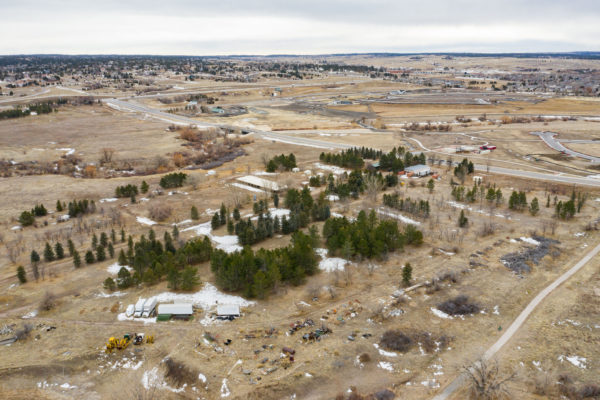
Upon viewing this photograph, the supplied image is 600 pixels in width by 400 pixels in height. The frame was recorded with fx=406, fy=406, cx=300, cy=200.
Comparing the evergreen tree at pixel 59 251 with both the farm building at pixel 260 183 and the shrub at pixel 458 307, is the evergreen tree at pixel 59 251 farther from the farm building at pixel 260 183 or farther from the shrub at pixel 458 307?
the shrub at pixel 458 307

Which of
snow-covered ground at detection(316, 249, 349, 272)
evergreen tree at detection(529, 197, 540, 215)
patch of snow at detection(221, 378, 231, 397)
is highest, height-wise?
evergreen tree at detection(529, 197, 540, 215)

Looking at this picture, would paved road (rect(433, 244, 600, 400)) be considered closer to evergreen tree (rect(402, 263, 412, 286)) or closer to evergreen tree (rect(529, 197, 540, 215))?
evergreen tree (rect(402, 263, 412, 286))

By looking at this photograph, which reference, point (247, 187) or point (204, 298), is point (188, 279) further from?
point (247, 187)

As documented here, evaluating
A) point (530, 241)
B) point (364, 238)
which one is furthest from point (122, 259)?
point (530, 241)

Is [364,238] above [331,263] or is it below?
above

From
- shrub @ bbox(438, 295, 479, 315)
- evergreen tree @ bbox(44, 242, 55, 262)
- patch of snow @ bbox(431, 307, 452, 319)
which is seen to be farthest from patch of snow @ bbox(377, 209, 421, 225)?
evergreen tree @ bbox(44, 242, 55, 262)

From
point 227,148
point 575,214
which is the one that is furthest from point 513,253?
point 227,148
